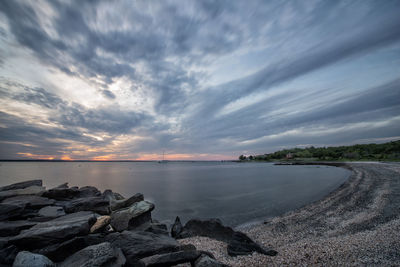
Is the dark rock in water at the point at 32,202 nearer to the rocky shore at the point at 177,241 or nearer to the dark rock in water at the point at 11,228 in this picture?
the rocky shore at the point at 177,241

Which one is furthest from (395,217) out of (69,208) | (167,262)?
(69,208)

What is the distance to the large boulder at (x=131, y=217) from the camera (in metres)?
7.56

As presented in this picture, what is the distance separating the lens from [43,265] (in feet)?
12.5

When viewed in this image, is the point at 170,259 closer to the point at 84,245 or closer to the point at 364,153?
the point at 84,245

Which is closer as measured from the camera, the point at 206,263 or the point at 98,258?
the point at 98,258

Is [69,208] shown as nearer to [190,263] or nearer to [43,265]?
[43,265]

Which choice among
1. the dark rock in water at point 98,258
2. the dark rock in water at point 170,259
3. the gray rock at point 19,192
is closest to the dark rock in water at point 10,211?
the gray rock at point 19,192

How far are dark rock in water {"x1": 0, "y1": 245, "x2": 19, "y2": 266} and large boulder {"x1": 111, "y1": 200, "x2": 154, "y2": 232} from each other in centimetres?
326

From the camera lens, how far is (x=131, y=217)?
787 centimetres

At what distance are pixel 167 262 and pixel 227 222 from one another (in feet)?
28.9

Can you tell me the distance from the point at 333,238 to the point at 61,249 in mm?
9341

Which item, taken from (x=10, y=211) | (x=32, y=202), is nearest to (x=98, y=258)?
(x=10, y=211)

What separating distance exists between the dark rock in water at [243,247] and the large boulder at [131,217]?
4.41m

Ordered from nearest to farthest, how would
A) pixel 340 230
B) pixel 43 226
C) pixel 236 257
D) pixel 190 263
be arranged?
pixel 190 263 → pixel 43 226 → pixel 236 257 → pixel 340 230
